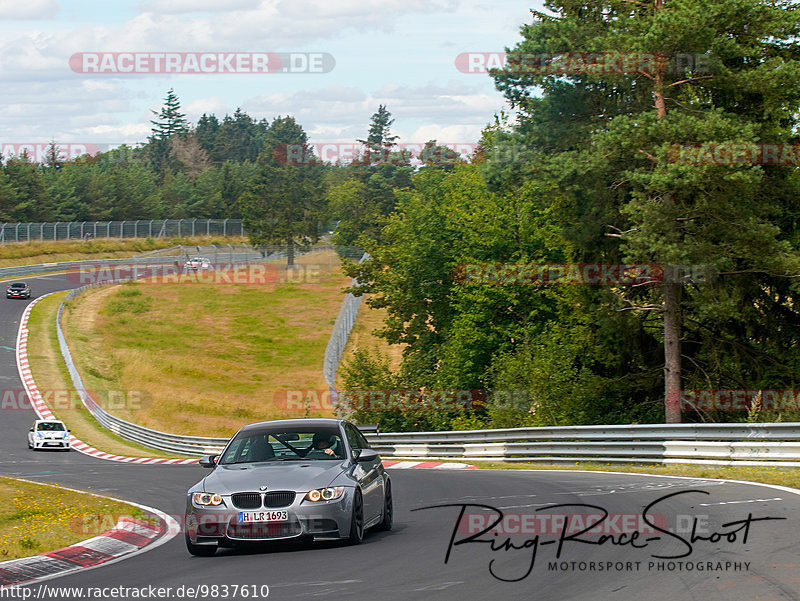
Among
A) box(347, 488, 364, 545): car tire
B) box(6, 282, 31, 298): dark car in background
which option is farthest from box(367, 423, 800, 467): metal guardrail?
box(6, 282, 31, 298): dark car in background

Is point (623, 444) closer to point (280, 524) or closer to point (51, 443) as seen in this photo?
point (280, 524)

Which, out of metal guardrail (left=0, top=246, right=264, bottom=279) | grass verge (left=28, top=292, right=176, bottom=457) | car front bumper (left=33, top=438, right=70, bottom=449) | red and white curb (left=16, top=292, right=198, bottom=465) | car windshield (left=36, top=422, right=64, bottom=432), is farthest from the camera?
metal guardrail (left=0, top=246, right=264, bottom=279)

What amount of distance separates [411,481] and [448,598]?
39.9 feet

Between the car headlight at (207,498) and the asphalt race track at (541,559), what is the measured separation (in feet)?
1.75

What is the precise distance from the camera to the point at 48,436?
121ft

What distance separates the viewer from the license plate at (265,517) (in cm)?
952

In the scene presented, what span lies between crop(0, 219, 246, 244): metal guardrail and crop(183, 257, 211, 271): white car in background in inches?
486

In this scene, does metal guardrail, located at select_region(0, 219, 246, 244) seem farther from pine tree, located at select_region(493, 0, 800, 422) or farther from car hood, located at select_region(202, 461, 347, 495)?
car hood, located at select_region(202, 461, 347, 495)

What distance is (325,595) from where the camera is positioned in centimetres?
742

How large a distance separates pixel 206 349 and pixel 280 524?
6019cm

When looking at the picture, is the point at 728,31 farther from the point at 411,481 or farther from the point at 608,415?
the point at 411,481

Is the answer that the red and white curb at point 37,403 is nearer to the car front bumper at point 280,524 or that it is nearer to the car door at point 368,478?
the car door at point 368,478

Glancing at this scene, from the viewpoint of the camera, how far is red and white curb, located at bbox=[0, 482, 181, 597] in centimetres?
920

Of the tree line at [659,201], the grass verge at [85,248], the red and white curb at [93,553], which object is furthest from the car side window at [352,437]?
the grass verge at [85,248]
